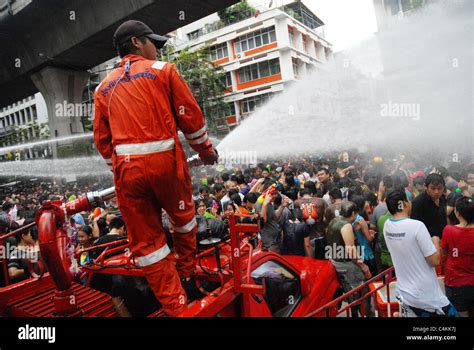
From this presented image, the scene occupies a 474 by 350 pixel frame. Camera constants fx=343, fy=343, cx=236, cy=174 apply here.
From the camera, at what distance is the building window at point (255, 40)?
103 feet

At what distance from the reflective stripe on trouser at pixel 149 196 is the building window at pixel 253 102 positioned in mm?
31039

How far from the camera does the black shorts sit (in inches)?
124

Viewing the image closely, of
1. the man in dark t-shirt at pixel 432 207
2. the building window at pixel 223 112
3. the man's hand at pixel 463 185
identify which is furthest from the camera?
the building window at pixel 223 112

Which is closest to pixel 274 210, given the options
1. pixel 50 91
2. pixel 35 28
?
pixel 35 28

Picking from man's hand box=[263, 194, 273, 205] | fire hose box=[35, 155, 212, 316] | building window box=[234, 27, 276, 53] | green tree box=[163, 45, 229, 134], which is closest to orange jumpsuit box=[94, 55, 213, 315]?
fire hose box=[35, 155, 212, 316]

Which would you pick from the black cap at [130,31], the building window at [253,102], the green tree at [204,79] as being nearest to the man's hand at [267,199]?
the black cap at [130,31]

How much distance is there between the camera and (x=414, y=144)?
13.0 meters

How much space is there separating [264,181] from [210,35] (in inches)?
1222

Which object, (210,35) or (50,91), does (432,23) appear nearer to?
(50,91)

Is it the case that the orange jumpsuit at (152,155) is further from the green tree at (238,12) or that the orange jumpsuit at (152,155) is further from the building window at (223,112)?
the green tree at (238,12)

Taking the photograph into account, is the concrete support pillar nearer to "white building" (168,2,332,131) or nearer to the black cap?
the black cap

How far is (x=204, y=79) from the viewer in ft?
92.5

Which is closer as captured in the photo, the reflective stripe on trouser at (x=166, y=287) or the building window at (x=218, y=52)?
the reflective stripe on trouser at (x=166, y=287)

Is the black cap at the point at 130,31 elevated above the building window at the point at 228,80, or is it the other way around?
the building window at the point at 228,80
